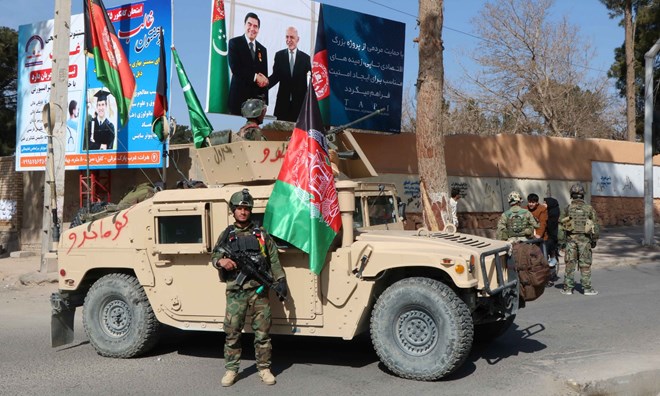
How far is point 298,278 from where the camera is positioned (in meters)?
6.12

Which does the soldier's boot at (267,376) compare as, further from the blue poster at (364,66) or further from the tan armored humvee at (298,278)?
the blue poster at (364,66)

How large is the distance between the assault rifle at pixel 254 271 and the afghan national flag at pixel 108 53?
35.2 ft

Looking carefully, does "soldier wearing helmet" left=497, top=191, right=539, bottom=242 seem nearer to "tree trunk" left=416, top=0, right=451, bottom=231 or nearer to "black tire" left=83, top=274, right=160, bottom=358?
"tree trunk" left=416, top=0, right=451, bottom=231

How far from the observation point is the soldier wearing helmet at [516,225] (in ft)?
31.7

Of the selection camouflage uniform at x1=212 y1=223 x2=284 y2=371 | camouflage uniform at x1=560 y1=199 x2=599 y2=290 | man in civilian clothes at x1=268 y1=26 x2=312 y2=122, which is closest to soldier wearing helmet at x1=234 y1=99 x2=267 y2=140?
camouflage uniform at x1=212 y1=223 x2=284 y2=371

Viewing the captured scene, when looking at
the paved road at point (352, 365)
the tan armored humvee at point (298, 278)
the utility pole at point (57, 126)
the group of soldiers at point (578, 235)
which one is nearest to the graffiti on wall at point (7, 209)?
the utility pole at point (57, 126)

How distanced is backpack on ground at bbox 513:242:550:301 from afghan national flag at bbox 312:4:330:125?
1092cm

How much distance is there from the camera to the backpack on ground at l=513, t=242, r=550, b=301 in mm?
6562

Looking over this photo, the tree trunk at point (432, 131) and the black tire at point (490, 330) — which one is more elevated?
the tree trunk at point (432, 131)

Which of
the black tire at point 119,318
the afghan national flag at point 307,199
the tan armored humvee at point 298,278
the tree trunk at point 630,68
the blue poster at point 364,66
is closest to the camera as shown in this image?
the tan armored humvee at point 298,278

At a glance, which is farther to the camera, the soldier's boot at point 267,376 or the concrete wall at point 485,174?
the concrete wall at point 485,174

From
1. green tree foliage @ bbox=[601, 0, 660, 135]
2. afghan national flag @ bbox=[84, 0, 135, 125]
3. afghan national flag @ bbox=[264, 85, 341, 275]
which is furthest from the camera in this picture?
green tree foliage @ bbox=[601, 0, 660, 135]

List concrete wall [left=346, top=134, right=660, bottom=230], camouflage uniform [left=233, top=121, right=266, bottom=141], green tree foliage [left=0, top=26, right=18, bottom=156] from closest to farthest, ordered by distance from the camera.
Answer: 1. camouflage uniform [left=233, top=121, right=266, bottom=141]
2. concrete wall [left=346, top=134, right=660, bottom=230]
3. green tree foliage [left=0, top=26, right=18, bottom=156]

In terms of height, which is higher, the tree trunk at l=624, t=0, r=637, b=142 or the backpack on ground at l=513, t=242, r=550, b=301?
the tree trunk at l=624, t=0, r=637, b=142
